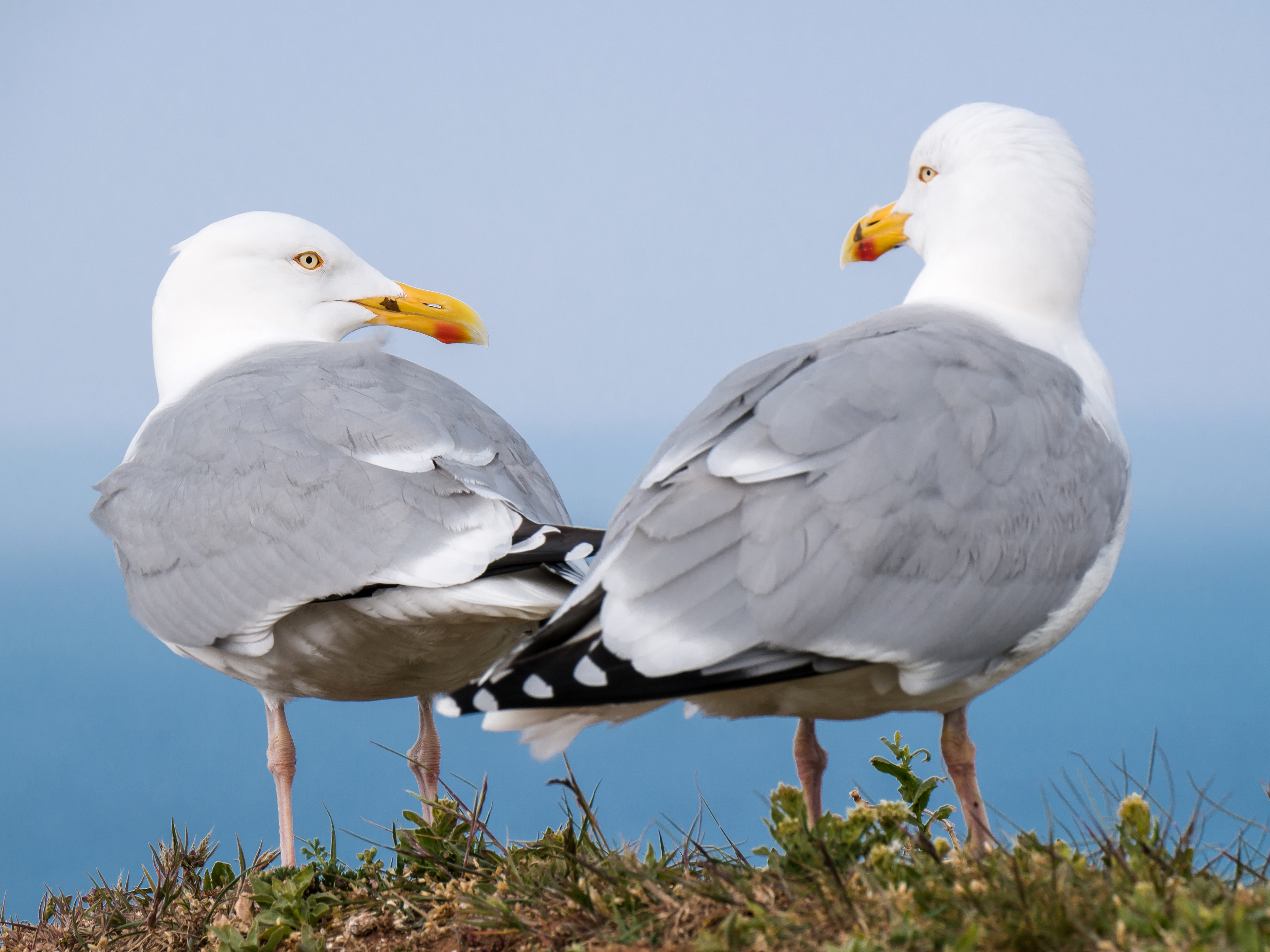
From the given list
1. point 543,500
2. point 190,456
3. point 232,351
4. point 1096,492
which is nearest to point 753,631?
point 1096,492

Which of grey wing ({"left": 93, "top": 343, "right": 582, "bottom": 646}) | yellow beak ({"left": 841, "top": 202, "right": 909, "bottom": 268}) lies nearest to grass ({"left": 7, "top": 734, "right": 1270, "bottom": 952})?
grey wing ({"left": 93, "top": 343, "right": 582, "bottom": 646})

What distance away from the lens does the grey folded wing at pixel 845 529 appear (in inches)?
109

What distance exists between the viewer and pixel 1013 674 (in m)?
3.36

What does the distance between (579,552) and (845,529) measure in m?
0.82

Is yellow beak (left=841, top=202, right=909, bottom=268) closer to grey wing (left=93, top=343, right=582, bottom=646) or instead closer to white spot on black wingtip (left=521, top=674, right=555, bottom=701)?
grey wing (left=93, top=343, right=582, bottom=646)

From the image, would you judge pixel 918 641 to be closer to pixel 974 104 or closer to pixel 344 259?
pixel 974 104

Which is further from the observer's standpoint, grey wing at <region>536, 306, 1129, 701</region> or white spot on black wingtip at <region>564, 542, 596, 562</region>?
white spot on black wingtip at <region>564, 542, 596, 562</region>

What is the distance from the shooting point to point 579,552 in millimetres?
3428

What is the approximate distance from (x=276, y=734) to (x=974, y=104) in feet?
10.6

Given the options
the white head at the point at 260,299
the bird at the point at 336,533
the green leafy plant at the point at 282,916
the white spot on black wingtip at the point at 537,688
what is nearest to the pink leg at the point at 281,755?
the bird at the point at 336,533

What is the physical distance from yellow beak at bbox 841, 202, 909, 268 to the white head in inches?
63.3

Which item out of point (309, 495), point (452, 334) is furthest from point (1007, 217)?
point (452, 334)

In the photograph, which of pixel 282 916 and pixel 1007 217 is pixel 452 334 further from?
pixel 282 916

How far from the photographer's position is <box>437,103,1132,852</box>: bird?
2.77 m
